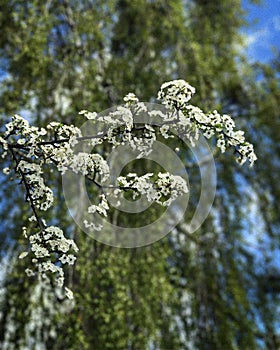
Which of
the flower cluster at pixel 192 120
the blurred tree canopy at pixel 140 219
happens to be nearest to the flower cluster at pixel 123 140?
the flower cluster at pixel 192 120

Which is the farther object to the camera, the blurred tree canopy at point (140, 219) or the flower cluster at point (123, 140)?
the blurred tree canopy at point (140, 219)

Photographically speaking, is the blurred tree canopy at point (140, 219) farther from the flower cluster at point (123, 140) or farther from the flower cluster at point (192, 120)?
the flower cluster at point (192, 120)

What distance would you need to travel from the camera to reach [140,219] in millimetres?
2936

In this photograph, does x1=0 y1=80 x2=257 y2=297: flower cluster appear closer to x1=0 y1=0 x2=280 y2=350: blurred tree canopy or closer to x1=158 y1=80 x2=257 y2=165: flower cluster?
x1=158 y1=80 x2=257 y2=165: flower cluster

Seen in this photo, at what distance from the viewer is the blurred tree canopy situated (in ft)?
8.30

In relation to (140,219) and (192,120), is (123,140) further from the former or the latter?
(140,219)

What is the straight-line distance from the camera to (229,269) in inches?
131

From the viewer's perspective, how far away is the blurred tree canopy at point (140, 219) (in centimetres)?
253

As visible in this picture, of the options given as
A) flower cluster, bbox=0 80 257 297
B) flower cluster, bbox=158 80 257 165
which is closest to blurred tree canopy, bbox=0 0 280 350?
flower cluster, bbox=0 80 257 297

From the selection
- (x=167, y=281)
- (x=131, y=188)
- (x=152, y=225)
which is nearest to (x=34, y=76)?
(x=152, y=225)

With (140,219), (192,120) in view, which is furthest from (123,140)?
(140,219)

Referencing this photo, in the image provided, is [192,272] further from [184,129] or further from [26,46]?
[184,129]

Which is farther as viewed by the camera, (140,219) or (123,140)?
(140,219)

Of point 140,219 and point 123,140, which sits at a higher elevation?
point 140,219
